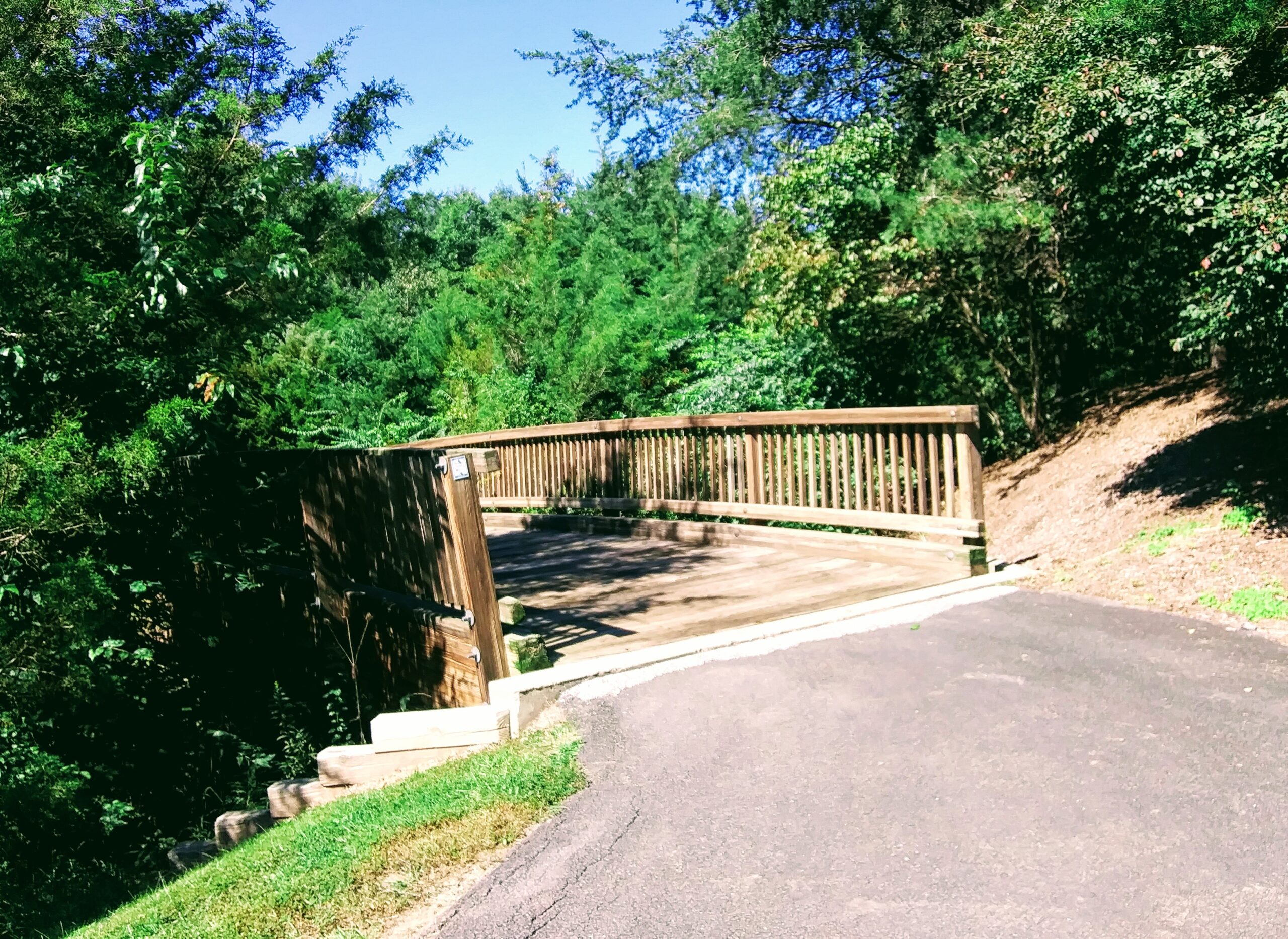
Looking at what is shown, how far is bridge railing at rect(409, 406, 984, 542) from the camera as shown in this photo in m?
7.55

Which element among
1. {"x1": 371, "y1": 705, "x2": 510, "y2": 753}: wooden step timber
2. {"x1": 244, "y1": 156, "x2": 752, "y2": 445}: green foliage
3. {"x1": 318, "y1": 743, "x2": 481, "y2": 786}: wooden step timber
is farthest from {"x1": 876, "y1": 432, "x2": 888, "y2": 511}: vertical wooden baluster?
{"x1": 244, "y1": 156, "x2": 752, "y2": 445}: green foliage

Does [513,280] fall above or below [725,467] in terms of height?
above

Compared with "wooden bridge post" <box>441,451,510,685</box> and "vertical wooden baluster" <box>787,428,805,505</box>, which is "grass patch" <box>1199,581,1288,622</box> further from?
"wooden bridge post" <box>441,451,510,685</box>

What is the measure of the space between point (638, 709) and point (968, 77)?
9040mm

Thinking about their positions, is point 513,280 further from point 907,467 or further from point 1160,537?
point 1160,537

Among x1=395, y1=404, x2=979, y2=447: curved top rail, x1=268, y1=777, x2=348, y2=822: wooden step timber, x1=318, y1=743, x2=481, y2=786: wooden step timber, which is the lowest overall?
x1=268, y1=777, x2=348, y2=822: wooden step timber

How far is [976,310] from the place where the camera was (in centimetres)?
1356

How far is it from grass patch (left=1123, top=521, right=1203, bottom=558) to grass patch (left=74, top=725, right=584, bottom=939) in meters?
4.94

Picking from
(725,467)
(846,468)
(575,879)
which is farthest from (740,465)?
(575,879)

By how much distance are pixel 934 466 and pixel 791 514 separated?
167 centimetres

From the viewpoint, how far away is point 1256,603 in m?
6.20

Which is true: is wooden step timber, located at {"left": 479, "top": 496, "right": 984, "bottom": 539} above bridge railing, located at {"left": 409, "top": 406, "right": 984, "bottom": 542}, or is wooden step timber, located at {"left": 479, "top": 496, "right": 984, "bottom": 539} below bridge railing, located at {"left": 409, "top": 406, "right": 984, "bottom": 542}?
below

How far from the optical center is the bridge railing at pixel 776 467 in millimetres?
7547

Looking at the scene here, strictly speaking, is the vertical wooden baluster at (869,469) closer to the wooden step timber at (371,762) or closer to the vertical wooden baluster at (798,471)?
the vertical wooden baluster at (798,471)
